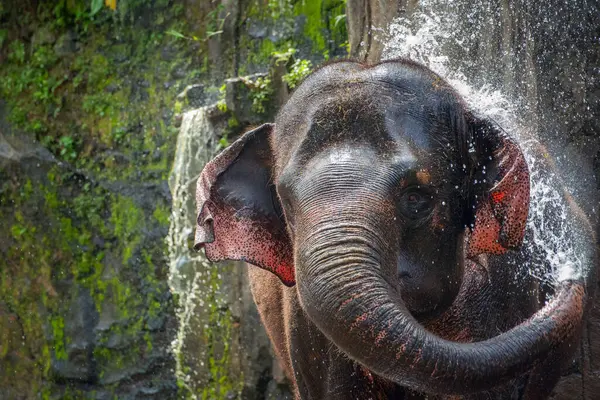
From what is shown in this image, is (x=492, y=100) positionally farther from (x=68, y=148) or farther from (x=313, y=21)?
(x=68, y=148)

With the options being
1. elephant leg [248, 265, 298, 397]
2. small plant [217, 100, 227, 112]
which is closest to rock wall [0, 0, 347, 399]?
small plant [217, 100, 227, 112]

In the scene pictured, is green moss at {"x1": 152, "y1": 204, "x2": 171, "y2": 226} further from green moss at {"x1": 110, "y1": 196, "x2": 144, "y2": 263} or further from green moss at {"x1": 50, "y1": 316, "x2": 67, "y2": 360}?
green moss at {"x1": 50, "y1": 316, "x2": 67, "y2": 360}

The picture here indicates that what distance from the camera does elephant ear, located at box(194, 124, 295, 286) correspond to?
358cm

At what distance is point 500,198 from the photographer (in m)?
3.18

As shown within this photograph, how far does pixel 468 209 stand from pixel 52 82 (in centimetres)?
638

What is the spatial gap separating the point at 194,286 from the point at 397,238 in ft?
14.4

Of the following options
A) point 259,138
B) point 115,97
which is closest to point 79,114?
point 115,97

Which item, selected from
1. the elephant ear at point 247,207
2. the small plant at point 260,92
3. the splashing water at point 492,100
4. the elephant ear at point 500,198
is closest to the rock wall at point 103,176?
the small plant at point 260,92

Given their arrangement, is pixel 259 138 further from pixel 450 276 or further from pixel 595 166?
pixel 595 166

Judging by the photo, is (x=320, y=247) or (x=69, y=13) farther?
→ (x=69, y=13)

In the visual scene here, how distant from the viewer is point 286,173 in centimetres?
305

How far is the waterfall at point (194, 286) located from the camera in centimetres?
692

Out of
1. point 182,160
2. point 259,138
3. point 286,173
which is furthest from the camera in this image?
point 182,160

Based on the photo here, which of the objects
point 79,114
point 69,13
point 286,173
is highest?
point 286,173
